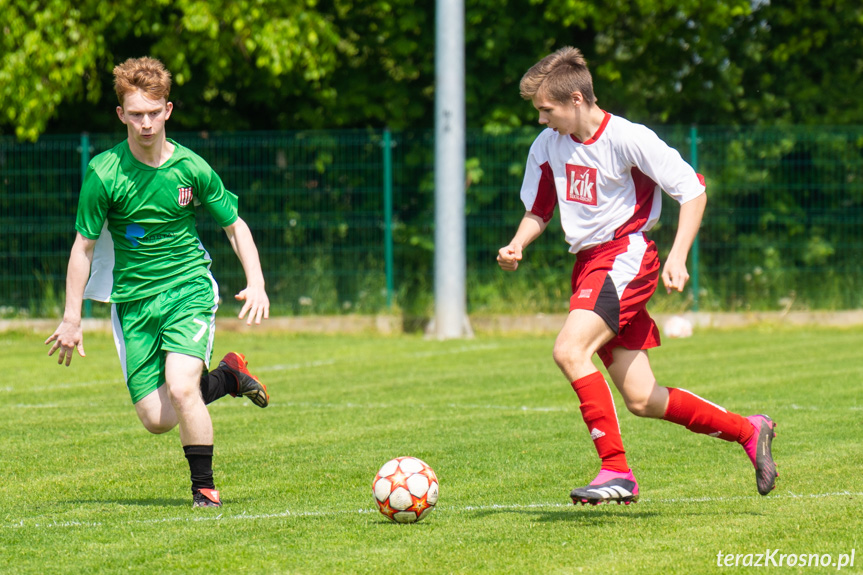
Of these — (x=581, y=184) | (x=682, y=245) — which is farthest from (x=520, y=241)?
(x=682, y=245)

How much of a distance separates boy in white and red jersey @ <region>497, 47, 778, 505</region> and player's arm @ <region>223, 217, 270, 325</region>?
112cm

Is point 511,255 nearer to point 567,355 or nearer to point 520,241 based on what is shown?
point 520,241

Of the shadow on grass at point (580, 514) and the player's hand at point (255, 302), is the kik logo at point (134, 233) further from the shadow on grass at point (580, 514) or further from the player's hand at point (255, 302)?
the shadow on grass at point (580, 514)

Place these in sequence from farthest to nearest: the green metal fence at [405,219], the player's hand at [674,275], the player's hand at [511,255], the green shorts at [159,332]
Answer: the green metal fence at [405,219]
the green shorts at [159,332]
the player's hand at [511,255]
the player's hand at [674,275]

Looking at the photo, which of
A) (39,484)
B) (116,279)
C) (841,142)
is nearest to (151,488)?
(39,484)

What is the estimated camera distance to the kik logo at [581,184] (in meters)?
4.99

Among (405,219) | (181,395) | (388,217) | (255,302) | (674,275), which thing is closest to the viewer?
(674,275)

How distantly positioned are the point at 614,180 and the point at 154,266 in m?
2.13

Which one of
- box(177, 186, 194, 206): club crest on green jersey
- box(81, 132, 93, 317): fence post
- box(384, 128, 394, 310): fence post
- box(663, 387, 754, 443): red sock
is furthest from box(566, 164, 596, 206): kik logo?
box(81, 132, 93, 317): fence post

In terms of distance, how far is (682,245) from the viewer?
478 centimetres

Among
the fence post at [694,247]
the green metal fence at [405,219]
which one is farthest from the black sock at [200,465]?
the fence post at [694,247]

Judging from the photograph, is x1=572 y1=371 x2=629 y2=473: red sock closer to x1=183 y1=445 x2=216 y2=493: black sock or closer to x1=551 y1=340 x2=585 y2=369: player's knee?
x1=551 y1=340 x2=585 y2=369: player's knee

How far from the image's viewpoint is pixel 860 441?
6785 millimetres

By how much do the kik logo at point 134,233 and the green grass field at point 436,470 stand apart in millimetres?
1208
